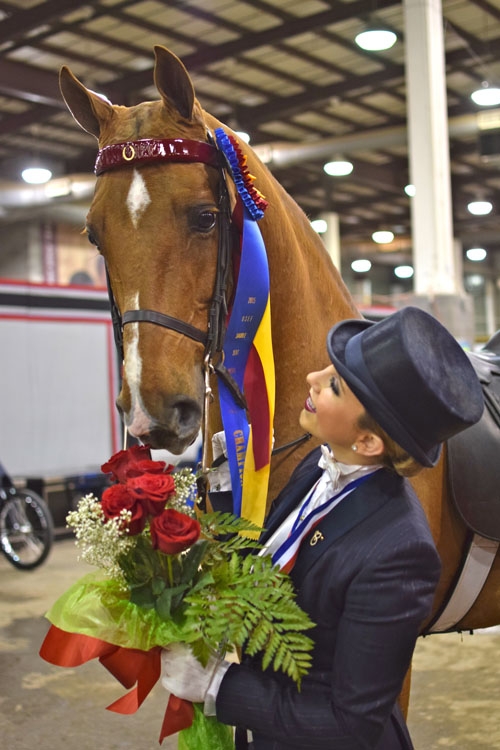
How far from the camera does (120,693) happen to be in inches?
143

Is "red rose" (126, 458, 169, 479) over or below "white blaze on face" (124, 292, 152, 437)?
below

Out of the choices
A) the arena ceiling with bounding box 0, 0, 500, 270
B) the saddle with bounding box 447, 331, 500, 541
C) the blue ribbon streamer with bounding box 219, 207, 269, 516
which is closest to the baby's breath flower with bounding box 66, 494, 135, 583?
the blue ribbon streamer with bounding box 219, 207, 269, 516

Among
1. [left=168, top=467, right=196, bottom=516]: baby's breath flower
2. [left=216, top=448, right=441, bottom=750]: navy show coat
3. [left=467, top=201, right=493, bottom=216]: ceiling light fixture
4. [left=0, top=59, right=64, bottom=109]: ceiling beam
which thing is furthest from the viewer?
[left=467, top=201, right=493, bottom=216]: ceiling light fixture

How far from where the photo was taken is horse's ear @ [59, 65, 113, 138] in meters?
1.67

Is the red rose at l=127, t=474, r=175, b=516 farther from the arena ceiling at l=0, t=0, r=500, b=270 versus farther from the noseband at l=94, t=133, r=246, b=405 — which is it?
the arena ceiling at l=0, t=0, r=500, b=270

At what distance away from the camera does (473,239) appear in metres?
25.4

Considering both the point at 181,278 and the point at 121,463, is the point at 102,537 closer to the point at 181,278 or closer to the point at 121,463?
the point at 121,463

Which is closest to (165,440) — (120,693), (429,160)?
(120,693)

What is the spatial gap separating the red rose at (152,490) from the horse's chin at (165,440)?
0.23 metres

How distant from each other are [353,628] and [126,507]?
0.37 metres

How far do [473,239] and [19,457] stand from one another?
20.8 meters

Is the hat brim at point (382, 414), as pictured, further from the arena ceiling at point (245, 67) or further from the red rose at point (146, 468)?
the arena ceiling at point (245, 67)

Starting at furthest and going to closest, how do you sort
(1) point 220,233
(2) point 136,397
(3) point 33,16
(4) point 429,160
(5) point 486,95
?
(5) point 486,95, (3) point 33,16, (4) point 429,160, (1) point 220,233, (2) point 136,397

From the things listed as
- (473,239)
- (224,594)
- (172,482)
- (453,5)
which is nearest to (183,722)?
(224,594)
